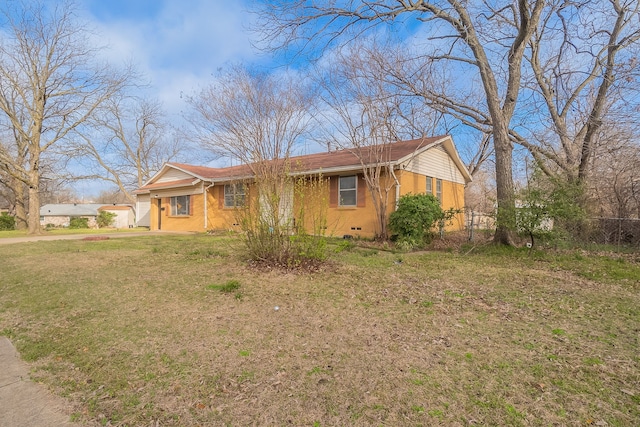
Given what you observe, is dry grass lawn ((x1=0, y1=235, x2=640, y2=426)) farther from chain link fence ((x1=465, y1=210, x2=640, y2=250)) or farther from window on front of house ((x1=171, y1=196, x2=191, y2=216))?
window on front of house ((x1=171, y1=196, x2=191, y2=216))

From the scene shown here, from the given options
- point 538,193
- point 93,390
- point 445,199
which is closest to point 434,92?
point 445,199

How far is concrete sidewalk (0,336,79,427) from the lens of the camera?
6.34 feet

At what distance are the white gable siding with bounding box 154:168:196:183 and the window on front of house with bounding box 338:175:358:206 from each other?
9121mm

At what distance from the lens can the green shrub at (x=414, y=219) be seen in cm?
953

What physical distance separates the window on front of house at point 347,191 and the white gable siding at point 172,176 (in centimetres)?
912

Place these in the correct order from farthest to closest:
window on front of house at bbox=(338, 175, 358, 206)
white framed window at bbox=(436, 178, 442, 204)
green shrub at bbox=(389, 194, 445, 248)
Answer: white framed window at bbox=(436, 178, 442, 204), window on front of house at bbox=(338, 175, 358, 206), green shrub at bbox=(389, 194, 445, 248)

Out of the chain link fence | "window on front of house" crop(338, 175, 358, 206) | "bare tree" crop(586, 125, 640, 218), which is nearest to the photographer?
the chain link fence

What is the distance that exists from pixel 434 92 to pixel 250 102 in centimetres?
716

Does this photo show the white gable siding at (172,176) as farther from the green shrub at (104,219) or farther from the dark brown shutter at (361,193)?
the green shrub at (104,219)

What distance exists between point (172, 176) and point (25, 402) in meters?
17.9

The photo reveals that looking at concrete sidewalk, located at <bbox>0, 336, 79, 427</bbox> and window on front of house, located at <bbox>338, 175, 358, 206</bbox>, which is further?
window on front of house, located at <bbox>338, 175, 358, 206</bbox>

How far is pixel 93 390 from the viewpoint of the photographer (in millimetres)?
2258

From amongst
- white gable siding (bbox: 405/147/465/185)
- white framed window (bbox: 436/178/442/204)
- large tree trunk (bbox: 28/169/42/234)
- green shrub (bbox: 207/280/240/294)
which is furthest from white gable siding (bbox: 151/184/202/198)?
green shrub (bbox: 207/280/240/294)

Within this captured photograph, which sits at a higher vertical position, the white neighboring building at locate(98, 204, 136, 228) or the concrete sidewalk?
the white neighboring building at locate(98, 204, 136, 228)
